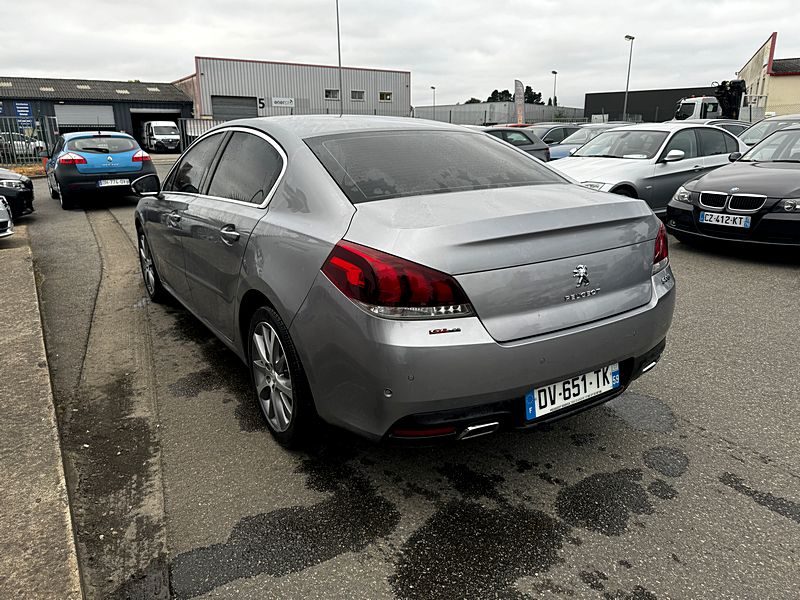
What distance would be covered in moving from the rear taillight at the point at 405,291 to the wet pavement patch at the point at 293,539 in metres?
0.87

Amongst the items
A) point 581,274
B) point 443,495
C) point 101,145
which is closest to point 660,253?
point 581,274

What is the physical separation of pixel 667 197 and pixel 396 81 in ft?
137

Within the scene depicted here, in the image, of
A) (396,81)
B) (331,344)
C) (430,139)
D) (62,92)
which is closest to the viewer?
(331,344)

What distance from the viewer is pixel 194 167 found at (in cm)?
411

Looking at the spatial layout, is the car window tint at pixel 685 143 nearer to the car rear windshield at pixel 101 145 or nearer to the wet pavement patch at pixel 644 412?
the wet pavement patch at pixel 644 412

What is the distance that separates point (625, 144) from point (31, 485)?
28.5 ft

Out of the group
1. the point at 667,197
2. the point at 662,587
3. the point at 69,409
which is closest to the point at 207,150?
the point at 69,409

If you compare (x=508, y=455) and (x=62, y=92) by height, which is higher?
(x=62, y=92)

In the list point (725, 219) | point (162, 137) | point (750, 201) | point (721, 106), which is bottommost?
point (725, 219)

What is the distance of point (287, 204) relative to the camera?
277 centimetres

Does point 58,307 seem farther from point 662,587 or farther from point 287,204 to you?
point 662,587

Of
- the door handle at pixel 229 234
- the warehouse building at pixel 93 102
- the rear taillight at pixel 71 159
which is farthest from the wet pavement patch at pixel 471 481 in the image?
the warehouse building at pixel 93 102

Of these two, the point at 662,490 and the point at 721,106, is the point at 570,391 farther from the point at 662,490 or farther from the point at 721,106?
the point at 721,106

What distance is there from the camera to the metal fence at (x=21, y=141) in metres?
20.8
